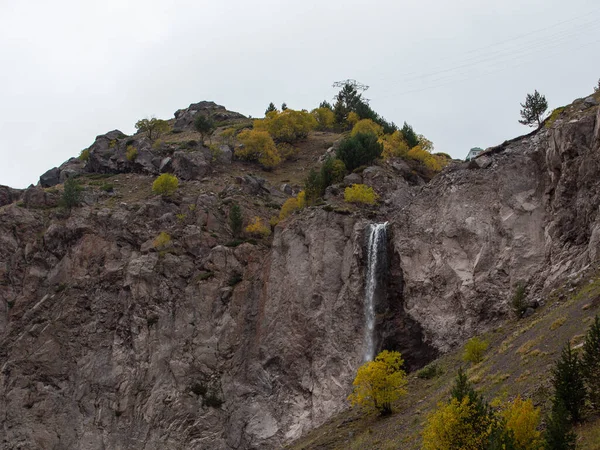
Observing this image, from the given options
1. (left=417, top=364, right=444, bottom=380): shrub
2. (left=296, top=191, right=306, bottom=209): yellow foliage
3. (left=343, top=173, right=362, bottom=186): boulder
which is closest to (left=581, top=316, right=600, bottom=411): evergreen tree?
(left=417, top=364, right=444, bottom=380): shrub

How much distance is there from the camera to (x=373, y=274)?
172 ft

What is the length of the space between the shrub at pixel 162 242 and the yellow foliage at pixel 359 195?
16.6 meters

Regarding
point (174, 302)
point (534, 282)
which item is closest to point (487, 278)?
point (534, 282)

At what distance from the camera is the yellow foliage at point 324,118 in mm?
101438

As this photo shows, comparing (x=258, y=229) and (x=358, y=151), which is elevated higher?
(x=358, y=151)

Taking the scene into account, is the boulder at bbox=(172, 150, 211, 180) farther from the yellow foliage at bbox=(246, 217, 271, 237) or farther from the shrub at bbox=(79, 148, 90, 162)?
the shrub at bbox=(79, 148, 90, 162)

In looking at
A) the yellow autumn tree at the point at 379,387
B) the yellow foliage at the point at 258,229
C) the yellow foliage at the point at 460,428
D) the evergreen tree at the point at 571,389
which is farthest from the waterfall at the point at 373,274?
the evergreen tree at the point at 571,389

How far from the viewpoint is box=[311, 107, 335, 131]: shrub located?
10138 centimetres

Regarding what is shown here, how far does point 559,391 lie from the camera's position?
75.5 feet

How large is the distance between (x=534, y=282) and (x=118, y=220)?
128ft

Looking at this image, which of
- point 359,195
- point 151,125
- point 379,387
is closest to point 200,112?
point 151,125

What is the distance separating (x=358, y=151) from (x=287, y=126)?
963 inches

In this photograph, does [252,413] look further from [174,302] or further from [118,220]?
[118,220]

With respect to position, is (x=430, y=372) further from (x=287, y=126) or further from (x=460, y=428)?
(x=287, y=126)
